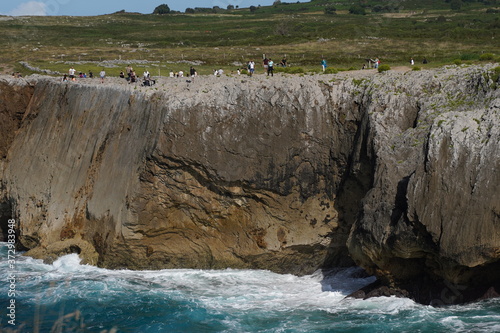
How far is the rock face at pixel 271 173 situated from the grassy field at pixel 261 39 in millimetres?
13228

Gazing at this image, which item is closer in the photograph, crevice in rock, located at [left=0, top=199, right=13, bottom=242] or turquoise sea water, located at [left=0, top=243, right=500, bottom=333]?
turquoise sea water, located at [left=0, top=243, right=500, bottom=333]

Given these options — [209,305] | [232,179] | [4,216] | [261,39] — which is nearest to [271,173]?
[232,179]

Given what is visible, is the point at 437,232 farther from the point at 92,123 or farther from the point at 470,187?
the point at 92,123

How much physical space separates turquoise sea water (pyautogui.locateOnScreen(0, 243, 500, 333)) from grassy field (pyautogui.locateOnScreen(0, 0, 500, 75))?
20648 mm

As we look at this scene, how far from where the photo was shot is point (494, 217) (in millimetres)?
27297

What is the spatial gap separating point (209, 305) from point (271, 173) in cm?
835

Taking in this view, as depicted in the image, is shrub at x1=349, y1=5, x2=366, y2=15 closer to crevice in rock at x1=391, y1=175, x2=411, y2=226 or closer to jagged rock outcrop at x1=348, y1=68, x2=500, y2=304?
jagged rock outcrop at x1=348, y1=68, x2=500, y2=304

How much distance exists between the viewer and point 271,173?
1426 inches

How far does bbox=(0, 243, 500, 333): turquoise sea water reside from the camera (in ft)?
94.4

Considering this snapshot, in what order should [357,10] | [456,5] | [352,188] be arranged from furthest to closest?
[357,10] → [456,5] → [352,188]

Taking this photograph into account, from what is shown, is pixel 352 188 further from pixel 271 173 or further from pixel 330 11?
pixel 330 11

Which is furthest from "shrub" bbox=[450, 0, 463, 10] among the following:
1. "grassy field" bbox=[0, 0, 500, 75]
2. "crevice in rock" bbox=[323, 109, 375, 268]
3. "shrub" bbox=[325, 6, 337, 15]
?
"crevice in rock" bbox=[323, 109, 375, 268]

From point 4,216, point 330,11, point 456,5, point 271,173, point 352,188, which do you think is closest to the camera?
point 352,188

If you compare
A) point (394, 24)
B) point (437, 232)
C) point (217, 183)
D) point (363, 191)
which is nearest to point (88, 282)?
point (217, 183)
